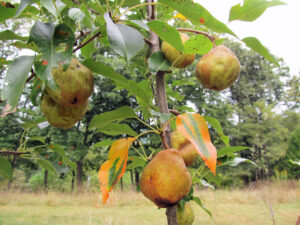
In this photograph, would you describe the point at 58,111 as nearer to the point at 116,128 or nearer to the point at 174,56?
the point at 116,128

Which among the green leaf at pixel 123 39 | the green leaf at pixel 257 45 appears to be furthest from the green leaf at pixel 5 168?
the green leaf at pixel 257 45

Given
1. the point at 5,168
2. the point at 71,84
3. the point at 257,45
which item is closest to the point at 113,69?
the point at 71,84

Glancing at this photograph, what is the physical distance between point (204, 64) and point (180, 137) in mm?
278

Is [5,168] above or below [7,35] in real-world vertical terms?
below

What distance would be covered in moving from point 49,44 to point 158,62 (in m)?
0.31

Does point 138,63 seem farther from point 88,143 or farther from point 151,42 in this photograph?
point 88,143

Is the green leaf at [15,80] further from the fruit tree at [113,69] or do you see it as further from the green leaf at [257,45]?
the green leaf at [257,45]

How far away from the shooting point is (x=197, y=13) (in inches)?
18.0

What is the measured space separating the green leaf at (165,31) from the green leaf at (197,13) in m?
0.04

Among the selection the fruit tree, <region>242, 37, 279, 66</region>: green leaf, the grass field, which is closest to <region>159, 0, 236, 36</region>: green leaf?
the fruit tree

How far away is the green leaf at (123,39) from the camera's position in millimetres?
343

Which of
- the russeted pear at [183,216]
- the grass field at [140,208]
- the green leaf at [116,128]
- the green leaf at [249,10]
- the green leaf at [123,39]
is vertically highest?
the green leaf at [249,10]

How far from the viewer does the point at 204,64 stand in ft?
2.16

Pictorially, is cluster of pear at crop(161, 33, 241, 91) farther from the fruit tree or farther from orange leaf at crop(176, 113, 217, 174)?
orange leaf at crop(176, 113, 217, 174)
